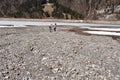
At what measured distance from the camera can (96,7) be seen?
420 ft

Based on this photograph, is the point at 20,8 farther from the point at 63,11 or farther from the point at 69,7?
the point at 69,7

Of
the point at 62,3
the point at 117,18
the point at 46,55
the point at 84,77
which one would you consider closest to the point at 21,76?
the point at 84,77

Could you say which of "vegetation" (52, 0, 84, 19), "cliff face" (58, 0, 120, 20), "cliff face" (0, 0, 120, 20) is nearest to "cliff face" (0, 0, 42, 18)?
"cliff face" (0, 0, 120, 20)

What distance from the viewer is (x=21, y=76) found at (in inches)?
542

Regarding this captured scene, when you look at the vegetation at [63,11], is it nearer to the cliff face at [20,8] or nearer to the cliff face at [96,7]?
the cliff face at [96,7]

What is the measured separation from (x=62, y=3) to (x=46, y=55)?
410ft

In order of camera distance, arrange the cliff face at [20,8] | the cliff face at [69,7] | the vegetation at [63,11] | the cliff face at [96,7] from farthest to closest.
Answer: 1. the cliff face at [20,8]
2. the vegetation at [63,11]
3. the cliff face at [69,7]
4. the cliff face at [96,7]

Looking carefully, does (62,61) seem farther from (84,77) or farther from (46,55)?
(84,77)

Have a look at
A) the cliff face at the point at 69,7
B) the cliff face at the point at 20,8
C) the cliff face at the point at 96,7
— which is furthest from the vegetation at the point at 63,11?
the cliff face at the point at 20,8

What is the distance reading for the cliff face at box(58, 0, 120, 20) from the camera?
118m

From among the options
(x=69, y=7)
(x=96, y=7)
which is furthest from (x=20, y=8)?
(x=96, y=7)

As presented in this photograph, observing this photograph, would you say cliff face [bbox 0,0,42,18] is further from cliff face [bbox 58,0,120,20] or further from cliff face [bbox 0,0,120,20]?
cliff face [bbox 58,0,120,20]

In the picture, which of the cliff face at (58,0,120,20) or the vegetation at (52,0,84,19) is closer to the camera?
the cliff face at (58,0,120,20)

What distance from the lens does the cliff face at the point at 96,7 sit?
387 feet
